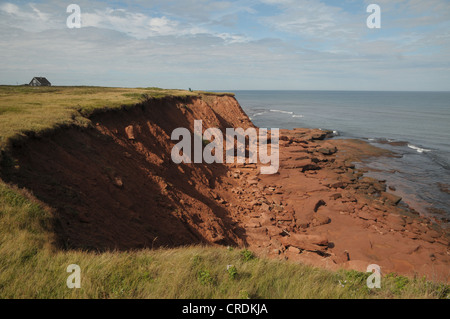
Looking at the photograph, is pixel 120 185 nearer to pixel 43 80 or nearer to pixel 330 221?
pixel 330 221

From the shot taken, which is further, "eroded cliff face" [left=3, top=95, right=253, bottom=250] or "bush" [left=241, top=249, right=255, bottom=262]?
"eroded cliff face" [left=3, top=95, right=253, bottom=250]

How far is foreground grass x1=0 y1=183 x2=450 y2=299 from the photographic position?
13.4 feet

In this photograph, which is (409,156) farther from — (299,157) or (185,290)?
(185,290)

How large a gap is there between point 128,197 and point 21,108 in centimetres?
919

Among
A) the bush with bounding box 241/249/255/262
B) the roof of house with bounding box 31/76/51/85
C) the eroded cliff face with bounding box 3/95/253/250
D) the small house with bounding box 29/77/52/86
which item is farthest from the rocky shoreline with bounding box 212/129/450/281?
the roof of house with bounding box 31/76/51/85

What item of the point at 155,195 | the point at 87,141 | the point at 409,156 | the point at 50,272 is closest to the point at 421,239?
the point at 155,195

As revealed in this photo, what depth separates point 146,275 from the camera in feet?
14.9

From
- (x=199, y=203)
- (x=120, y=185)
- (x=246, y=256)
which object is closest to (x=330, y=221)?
(x=199, y=203)

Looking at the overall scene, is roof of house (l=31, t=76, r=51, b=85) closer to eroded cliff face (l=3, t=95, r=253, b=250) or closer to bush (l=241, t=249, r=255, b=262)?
eroded cliff face (l=3, t=95, r=253, b=250)

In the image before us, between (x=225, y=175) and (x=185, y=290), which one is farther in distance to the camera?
(x=225, y=175)

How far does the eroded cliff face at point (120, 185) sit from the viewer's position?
766 centimetres

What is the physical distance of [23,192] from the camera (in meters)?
6.27

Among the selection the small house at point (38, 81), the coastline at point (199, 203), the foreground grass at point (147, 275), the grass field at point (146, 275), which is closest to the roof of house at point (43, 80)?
the small house at point (38, 81)

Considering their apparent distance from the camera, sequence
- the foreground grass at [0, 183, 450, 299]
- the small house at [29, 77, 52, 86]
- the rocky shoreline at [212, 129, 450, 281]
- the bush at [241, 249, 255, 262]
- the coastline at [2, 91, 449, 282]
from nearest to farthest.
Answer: the foreground grass at [0, 183, 450, 299], the bush at [241, 249, 255, 262], the coastline at [2, 91, 449, 282], the rocky shoreline at [212, 129, 450, 281], the small house at [29, 77, 52, 86]
